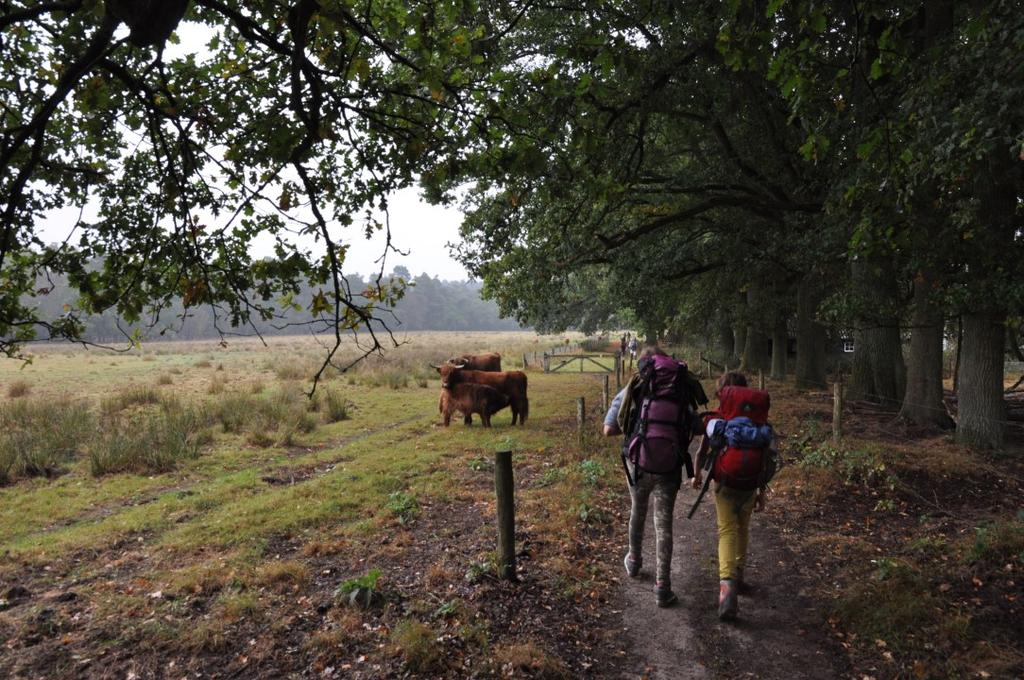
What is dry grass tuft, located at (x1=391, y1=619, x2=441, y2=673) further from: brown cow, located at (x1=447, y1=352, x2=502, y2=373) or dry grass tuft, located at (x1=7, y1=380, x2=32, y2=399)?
dry grass tuft, located at (x1=7, y1=380, x2=32, y2=399)

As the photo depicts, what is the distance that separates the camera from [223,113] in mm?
4520

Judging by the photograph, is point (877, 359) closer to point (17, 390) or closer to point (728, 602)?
point (728, 602)

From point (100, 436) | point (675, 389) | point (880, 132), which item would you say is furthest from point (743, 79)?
point (100, 436)

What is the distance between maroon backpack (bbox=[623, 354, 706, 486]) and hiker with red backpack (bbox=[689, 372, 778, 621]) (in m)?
0.21

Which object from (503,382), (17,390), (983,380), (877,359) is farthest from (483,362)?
(17,390)

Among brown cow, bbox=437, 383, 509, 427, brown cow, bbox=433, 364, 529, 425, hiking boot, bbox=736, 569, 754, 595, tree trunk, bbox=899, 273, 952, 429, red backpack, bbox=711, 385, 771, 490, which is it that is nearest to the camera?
red backpack, bbox=711, 385, 771, 490

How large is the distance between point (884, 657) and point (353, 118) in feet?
18.3

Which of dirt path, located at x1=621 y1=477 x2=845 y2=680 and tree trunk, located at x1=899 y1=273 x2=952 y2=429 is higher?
tree trunk, located at x1=899 y1=273 x2=952 y2=429

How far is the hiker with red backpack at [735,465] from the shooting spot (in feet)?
16.0

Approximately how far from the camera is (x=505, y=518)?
5.64m

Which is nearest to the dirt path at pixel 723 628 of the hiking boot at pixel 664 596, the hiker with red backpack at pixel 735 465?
the hiking boot at pixel 664 596

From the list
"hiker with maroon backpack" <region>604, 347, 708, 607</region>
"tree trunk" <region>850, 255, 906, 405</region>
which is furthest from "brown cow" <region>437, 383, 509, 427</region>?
"hiker with maroon backpack" <region>604, 347, 708, 607</region>

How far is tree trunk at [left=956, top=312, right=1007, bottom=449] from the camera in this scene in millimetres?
9320

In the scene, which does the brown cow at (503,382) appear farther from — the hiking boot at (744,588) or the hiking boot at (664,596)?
the hiking boot at (664,596)
